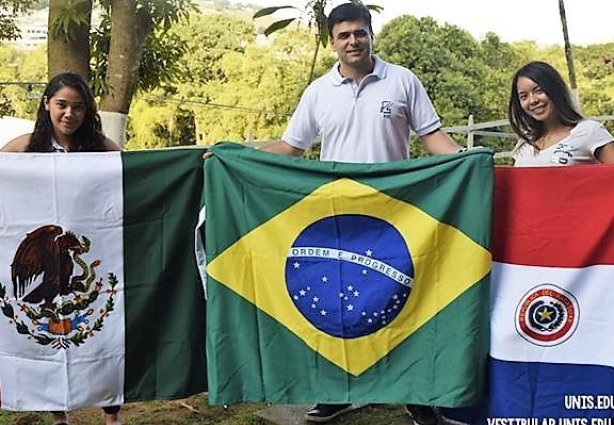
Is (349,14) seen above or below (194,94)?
below

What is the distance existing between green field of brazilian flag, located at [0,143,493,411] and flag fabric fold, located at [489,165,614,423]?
0.35ft

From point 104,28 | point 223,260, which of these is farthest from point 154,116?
point 223,260

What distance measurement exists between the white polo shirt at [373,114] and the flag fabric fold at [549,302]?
1.65ft

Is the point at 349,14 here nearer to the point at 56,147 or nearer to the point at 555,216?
the point at 555,216

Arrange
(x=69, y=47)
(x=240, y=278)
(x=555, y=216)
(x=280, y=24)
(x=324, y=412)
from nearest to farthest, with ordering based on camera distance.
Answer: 1. (x=555, y=216)
2. (x=240, y=278)
3. (x=324, y=412)
4. (x=280, y=24)
5. (x=69, y=47)

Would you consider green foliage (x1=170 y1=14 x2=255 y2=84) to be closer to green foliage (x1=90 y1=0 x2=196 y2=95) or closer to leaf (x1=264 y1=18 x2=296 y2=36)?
green foliage (x1=90 y1=0 x2=196 y2=95)

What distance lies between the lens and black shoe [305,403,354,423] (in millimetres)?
3471

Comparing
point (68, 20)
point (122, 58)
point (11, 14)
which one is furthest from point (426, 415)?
point (11, 14)

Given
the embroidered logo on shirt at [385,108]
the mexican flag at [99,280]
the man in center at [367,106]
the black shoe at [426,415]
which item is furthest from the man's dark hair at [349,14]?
the black shoe at [426,415]

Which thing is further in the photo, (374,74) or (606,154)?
(374,74)

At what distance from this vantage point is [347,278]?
3.00 meters

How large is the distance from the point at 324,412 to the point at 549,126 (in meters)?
1.56

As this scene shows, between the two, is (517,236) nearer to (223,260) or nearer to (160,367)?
(223,260)

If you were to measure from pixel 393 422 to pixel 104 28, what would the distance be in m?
3.54
